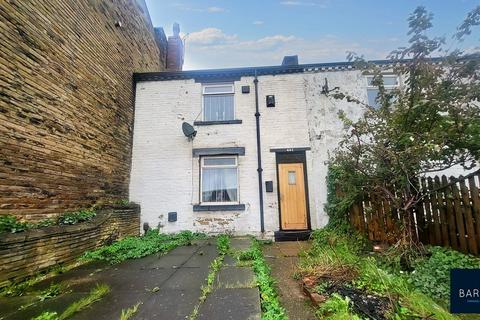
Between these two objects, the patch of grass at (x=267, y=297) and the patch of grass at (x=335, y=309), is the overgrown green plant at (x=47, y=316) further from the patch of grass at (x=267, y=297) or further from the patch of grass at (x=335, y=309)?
the patch of grass at (x=335, y=309)

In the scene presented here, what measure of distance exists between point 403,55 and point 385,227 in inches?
149

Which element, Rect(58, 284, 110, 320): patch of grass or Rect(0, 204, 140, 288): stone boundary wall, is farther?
Rect(0, 204, 140, 288): stone boundary wall

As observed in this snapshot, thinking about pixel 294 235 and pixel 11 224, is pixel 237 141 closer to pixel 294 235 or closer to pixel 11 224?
pixel 294 235

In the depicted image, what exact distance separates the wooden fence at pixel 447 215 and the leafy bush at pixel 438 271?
0.43 metres

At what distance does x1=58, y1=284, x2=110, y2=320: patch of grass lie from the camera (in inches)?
117

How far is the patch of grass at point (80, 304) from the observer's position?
2855 mm

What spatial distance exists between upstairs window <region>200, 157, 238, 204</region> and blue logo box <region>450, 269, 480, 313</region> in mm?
7681

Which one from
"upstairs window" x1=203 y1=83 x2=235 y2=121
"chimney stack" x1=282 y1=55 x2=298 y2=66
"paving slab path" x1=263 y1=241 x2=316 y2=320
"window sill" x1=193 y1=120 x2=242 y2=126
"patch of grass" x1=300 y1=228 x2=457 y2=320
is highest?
"chimney stack" x1=282 y1=55 x2=298 y2=66

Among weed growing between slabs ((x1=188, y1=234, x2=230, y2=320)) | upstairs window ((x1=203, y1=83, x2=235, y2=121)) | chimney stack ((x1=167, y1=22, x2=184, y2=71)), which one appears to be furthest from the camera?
chimney stack ((x1=167, y1=22, x2=184, y2=71))

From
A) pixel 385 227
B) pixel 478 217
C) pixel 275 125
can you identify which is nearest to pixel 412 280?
pixel 478 217

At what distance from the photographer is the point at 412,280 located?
373cm

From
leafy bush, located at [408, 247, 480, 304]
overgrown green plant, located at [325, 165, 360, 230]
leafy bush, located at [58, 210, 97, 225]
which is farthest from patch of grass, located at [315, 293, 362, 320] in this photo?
leafy bush, located at [58, 210, 97, 225]

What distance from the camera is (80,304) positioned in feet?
10.6

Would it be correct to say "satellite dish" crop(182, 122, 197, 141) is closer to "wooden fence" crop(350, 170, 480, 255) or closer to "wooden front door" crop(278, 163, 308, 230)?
"wooden front door" crop(278, 163, 308, 230)
